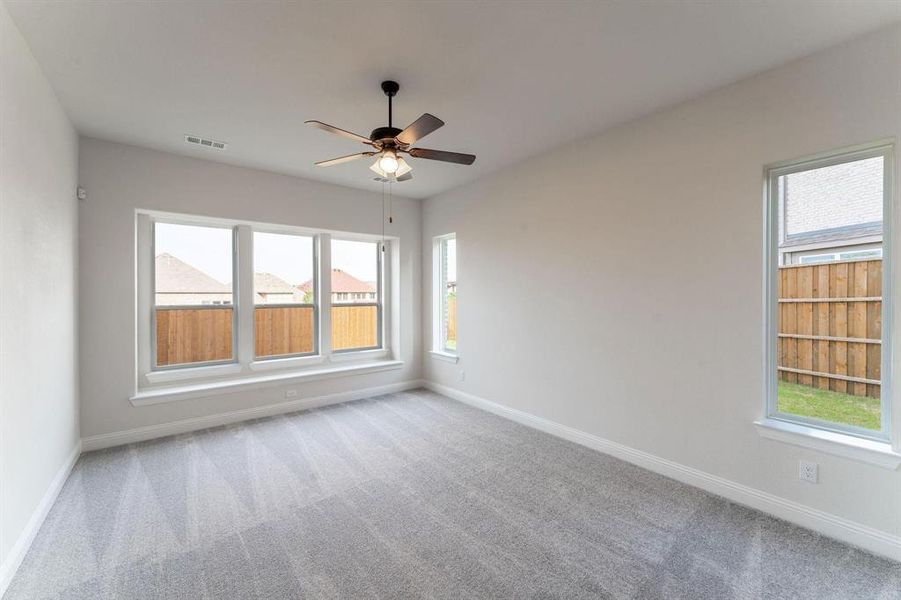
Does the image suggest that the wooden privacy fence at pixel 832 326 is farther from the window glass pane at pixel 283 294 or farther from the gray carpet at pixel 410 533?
the window glass pane at pixel 283 294

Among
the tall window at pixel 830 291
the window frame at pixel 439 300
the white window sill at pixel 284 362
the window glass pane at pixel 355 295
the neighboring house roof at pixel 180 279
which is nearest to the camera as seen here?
the tall window at pixel 830 291

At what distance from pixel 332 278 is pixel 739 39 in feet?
15.4

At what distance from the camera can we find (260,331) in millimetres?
4668

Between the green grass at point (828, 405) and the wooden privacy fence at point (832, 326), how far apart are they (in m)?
0.04

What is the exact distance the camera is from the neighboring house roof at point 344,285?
200 inches

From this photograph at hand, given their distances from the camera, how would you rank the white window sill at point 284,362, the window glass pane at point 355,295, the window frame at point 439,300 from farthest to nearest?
1. the window frame at point 439,300
2. the window glass pane at point 355,295
3. the white window sill at point 284,362

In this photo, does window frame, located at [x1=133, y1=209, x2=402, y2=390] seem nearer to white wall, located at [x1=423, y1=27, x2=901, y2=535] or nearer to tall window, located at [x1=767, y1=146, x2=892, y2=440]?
white wall, located at [x1=423, y1=27, x2=901, y2=535]

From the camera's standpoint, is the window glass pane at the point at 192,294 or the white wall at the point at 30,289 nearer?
the white wall at the point at 30,289

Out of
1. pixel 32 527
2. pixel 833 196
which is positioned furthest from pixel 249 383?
pixel 833 196

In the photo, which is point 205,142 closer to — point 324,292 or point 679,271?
point 324,292

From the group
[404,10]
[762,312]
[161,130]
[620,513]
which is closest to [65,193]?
[161,130]

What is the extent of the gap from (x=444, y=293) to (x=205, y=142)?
336cm

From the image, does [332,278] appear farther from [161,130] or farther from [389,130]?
[389,130]

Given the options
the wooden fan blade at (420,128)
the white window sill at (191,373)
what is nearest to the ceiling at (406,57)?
the wooden fan blade at (420,128)
